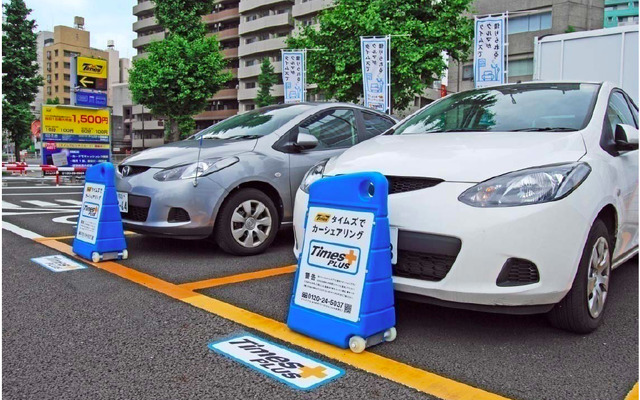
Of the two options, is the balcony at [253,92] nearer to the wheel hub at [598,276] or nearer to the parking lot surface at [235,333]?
the parking lot surface at [235,333]

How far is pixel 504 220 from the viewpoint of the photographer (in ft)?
8.42

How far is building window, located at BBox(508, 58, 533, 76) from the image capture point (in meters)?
32.4

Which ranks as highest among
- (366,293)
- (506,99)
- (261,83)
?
(261,83)

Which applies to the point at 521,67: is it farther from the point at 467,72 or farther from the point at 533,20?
the point at 467,72

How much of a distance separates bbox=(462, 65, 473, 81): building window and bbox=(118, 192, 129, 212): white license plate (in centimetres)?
3445

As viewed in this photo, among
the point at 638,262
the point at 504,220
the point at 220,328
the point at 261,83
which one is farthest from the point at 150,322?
the point at 261,83

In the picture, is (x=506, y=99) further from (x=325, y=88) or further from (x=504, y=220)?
(x=325, y=88)

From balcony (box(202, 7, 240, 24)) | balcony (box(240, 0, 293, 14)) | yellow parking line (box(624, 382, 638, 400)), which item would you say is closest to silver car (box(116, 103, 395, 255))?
yellow parking line (box(624, 382, 638, 400))

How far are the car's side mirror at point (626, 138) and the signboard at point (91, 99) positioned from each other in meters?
19.7

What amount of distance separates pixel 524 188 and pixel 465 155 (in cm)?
41

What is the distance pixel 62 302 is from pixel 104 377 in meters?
1.31

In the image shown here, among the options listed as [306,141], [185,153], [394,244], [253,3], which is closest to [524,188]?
[394,244]

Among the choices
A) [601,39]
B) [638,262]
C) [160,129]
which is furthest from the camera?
Answer: [160,129]

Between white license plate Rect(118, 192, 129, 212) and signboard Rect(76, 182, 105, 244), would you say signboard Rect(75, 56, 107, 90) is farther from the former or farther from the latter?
white license plate Rect(118, 192, 129, 212)
